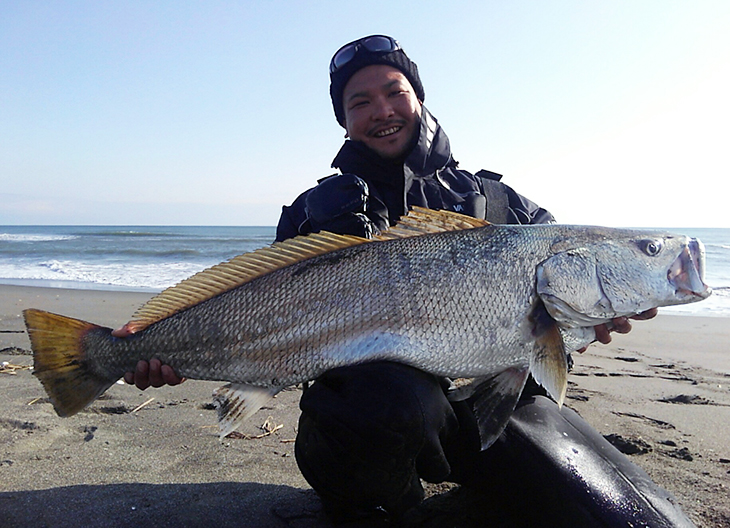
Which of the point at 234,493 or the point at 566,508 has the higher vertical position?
the point at 566,508

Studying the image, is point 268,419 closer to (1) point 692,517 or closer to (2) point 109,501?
(2) point 109,501

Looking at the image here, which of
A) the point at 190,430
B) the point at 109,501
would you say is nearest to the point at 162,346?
the point at 109,501

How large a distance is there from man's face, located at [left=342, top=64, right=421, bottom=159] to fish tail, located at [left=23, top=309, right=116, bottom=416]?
2010 millimetres

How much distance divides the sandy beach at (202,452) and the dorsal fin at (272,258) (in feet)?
2.78

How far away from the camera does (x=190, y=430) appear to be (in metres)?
3.39

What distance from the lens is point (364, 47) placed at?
3.54 m

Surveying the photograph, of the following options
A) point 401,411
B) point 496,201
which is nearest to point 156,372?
point 401,411

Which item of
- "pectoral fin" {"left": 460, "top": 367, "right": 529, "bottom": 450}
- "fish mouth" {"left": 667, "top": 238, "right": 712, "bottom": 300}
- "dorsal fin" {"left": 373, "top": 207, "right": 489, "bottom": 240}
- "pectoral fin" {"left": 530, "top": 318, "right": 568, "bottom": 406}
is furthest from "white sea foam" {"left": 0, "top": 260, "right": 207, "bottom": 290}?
"fish mouth" {"left": 667, "top": 238, "right": 712, "bottom": 300}

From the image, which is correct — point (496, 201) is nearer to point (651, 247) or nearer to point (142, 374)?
point (651, 247)

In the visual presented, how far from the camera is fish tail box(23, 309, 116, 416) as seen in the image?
2.45 m

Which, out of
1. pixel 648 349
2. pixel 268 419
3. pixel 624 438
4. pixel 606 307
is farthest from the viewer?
pixel 648 349

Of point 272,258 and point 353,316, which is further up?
point 272,258

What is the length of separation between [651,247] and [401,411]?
1.37m

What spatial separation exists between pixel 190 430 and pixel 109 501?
93 cm
